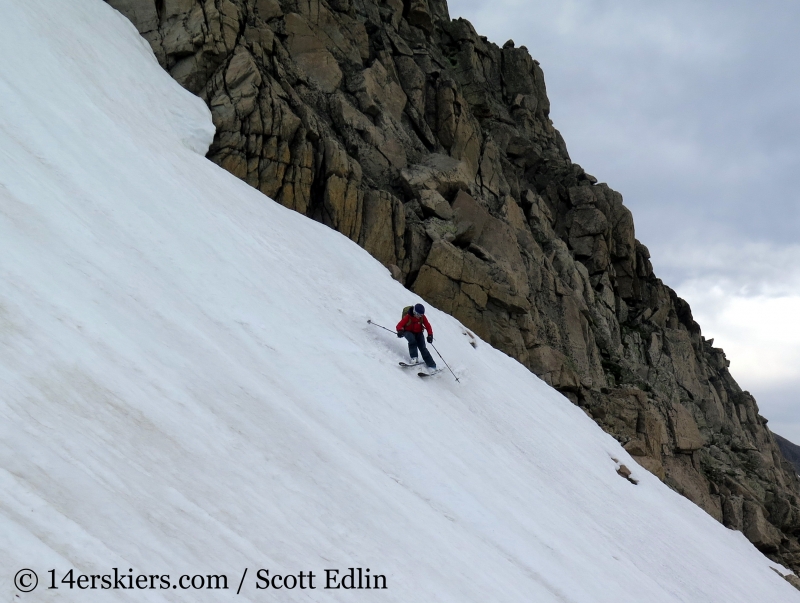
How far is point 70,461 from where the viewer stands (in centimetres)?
652

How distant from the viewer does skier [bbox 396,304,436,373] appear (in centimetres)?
1659

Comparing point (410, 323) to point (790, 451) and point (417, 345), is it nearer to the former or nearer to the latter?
point (417, 345)

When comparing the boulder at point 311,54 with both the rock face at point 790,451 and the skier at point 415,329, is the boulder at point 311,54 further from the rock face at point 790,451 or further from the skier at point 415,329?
the rock face at point 790,451

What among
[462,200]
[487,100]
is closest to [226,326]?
[462,200]

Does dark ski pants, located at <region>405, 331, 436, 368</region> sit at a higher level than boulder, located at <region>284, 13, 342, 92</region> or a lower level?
lower

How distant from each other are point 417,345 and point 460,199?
50.0 feet

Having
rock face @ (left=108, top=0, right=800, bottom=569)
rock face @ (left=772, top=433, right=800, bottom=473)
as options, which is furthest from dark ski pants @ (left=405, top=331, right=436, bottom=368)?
rock face @ (left=772, top=433, right=800, bottom=473)

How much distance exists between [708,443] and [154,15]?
123 feet

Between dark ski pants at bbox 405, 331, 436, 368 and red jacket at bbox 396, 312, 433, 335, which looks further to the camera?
dark ski pants at bbox 405, 331, 436, 368

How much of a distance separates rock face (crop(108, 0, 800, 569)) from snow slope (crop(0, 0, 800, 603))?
3349mm

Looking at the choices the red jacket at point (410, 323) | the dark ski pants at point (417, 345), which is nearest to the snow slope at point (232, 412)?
the dark ski pants at point (417, 345)

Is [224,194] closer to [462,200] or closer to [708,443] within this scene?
[462,200]

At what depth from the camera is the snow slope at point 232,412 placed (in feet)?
22.2

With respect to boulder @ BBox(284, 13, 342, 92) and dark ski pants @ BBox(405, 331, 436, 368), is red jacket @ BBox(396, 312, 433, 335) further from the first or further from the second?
boulder @ BBox(284, 13, 342, 92)
